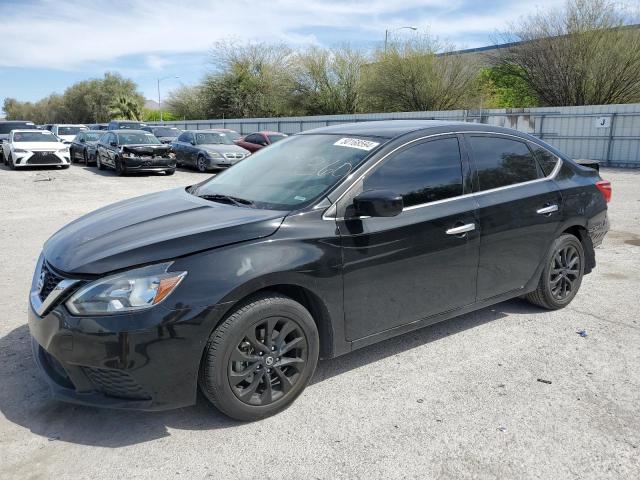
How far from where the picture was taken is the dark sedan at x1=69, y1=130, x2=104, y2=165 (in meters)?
20.2

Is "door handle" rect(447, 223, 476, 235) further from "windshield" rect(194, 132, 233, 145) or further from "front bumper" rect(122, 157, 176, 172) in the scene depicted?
"windshield" rect(194, 132, 233, 145)

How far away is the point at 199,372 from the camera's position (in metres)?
2.91

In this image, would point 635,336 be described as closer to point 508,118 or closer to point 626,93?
point 508,118

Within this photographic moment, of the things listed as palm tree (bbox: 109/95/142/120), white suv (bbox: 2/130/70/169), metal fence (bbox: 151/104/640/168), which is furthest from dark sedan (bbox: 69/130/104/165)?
palm tree (bbox: 109/95/142/120)

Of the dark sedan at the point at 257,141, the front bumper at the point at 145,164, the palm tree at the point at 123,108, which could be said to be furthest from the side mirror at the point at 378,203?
the palm tree at the point at 123,108

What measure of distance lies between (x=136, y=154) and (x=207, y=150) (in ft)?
8.59

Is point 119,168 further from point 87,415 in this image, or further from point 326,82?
point 326,82

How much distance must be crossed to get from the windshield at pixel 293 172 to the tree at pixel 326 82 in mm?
34998

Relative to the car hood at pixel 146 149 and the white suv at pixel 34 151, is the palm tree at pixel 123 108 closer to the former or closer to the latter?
the white suv at pixel 34 151

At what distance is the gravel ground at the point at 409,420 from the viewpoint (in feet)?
8.77

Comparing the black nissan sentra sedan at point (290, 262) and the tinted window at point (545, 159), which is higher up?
the tinted window at point (545, 159)

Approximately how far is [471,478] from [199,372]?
4.84 feet

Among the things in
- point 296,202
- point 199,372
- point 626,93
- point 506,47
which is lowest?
point 199,372

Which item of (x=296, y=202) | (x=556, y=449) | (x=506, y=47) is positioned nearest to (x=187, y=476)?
(x=296, y=202)
